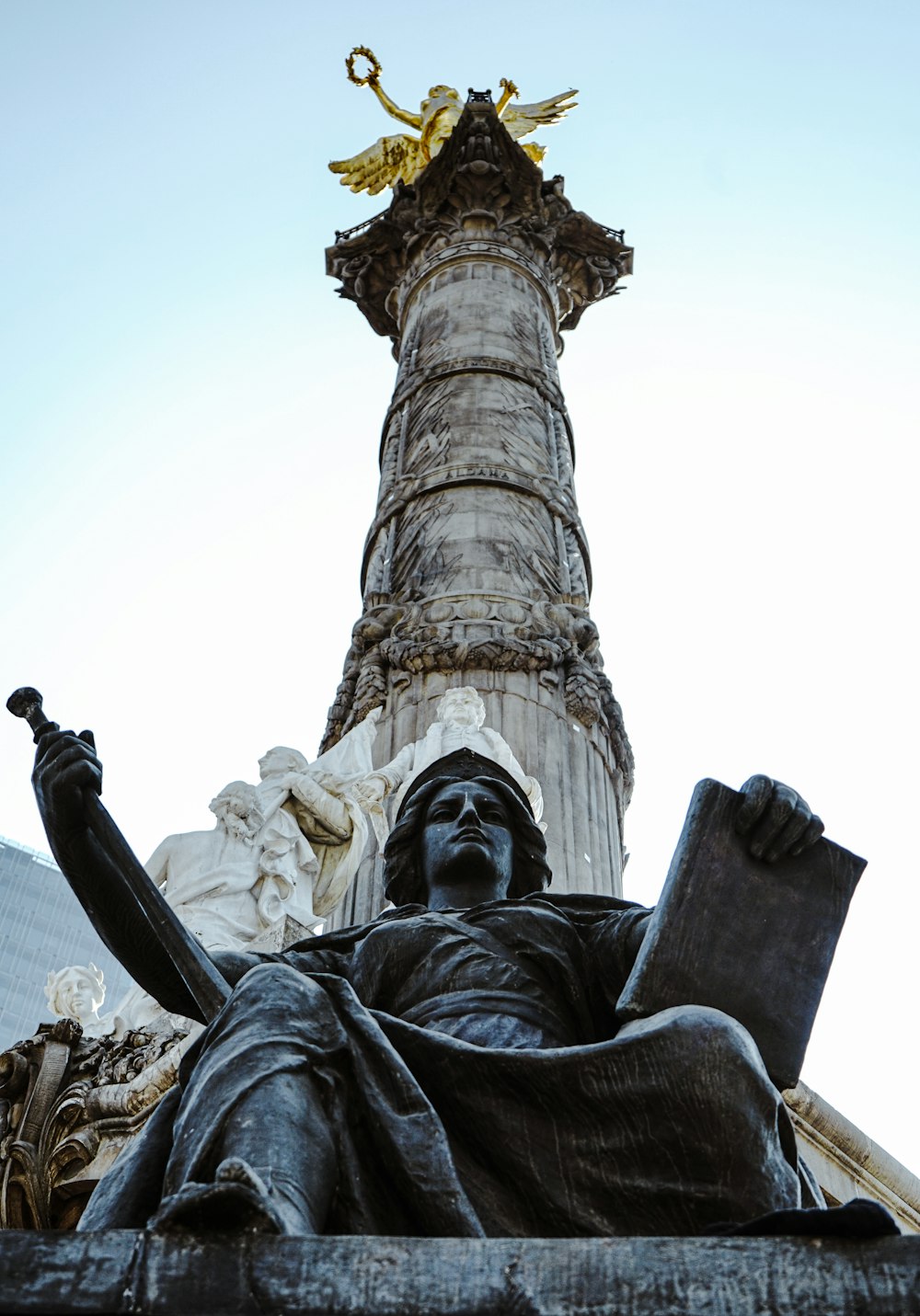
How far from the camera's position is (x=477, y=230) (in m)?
14.3

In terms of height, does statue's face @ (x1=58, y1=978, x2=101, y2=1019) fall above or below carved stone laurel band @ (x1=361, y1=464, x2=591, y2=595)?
below

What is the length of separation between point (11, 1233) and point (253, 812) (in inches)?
199

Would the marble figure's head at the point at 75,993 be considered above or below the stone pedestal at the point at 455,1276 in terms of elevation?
above

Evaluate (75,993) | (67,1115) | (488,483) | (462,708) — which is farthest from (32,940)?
(67,1115)

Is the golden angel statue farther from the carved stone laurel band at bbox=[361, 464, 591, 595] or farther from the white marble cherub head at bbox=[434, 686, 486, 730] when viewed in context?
the white marble cherub head at bbox=[434, 686, 486, 730]

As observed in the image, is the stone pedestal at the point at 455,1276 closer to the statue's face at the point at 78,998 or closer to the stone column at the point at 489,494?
the statue's face at the point at 78,998

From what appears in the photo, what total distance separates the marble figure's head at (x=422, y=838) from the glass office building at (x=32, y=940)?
2333cm

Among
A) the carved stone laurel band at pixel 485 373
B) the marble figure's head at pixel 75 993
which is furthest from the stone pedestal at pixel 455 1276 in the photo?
the carved stone laurel band at pixel 485 373

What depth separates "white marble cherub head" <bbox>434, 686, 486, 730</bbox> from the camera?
845 centimetres

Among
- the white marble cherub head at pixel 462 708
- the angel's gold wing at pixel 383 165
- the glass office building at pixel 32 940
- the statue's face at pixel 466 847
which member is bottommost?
the statue's face at pixel 466 847

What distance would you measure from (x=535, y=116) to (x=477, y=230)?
3.93m

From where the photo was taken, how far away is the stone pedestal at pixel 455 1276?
1.95 m

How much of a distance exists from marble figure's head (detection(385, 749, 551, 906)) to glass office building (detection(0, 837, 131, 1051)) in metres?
23.3

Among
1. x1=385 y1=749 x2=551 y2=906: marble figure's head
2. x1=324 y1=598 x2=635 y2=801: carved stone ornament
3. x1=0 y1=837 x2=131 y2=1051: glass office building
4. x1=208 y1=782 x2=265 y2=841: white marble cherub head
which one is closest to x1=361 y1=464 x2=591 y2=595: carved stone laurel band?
x1=324 y1=598 x2=635 y2=801: carved stone ornament
